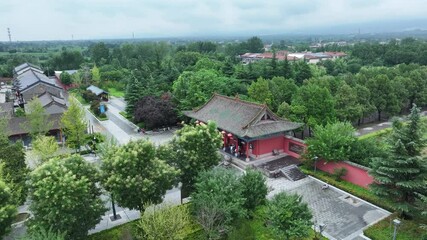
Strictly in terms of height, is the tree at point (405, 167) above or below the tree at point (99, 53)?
below

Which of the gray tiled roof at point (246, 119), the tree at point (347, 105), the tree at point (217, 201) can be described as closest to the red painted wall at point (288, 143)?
the gray tiled roof at point (246, 119)

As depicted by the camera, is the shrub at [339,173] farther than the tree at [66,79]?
No

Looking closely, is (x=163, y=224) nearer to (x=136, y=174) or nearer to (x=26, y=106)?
(x=136, y=174)

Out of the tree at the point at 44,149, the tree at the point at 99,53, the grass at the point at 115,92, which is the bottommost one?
the grass at the point at 115,92

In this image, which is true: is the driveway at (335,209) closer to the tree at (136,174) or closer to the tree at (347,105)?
the tree at (136,174)

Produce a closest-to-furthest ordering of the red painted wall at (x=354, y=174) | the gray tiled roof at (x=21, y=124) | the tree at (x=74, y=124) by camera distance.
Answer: the red painted wall at (x=354, y=174) → the tree at (x=74, y=124) → the gray tiled roof at (x=21, y=124)

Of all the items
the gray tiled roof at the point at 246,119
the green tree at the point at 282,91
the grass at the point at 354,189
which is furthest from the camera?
the green tree at the point at 282,91

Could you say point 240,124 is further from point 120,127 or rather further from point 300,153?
point 120,127

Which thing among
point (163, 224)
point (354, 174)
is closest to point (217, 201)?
point (163, 224)
